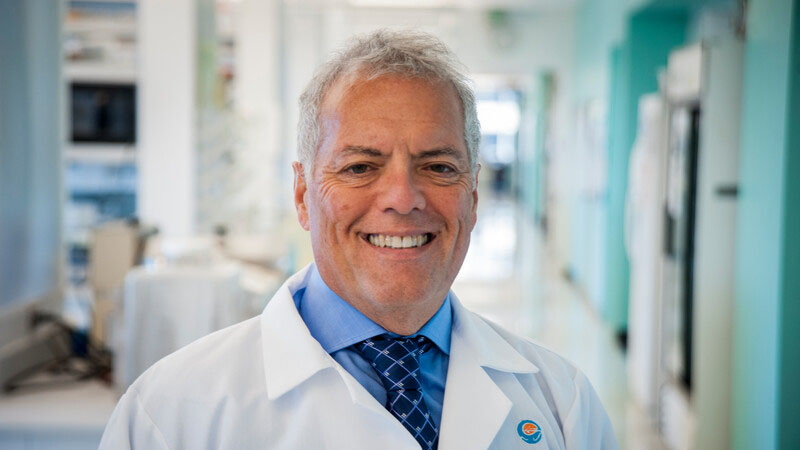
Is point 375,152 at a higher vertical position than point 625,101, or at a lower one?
lower

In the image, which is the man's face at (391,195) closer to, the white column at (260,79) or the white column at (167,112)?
the white column at (167,112)

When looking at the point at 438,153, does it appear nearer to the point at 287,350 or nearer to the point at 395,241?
the point at 395,241

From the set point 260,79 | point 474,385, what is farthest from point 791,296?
point 260,79

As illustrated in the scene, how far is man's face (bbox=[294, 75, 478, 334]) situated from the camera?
1.23 m

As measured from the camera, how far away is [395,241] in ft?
4.17

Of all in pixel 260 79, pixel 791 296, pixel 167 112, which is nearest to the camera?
pixel 791 296

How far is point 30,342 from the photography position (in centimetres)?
293

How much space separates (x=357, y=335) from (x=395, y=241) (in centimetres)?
18

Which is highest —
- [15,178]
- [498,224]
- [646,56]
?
[646,56]

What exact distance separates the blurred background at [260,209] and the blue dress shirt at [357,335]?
0.44 metres

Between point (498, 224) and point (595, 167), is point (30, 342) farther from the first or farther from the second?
point (498, 224)

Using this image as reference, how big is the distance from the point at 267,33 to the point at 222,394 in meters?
5.83

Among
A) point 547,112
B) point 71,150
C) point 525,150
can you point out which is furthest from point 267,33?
point 525,150

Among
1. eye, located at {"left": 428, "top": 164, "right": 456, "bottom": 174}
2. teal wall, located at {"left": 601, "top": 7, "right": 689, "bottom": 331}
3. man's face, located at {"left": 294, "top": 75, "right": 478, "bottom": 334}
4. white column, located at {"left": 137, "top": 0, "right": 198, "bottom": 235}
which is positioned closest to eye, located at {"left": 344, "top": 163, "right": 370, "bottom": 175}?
man's face, located at {"left": 294, "top": 75, "right": 478, "bottom": 334}
